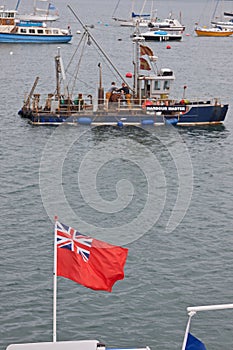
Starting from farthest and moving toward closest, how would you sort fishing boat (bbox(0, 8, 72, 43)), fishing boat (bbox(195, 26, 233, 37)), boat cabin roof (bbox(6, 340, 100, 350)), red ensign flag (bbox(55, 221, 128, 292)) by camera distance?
1. fishing boat (bbox(195, 26, 233, 37))
2. fishing boat (bbox(0, 8, 72, 43))
3. red ensign flag (bbox(55, 221, 128, 292))
4. boat cabin roof (bbox(6, 340, 100, 350))

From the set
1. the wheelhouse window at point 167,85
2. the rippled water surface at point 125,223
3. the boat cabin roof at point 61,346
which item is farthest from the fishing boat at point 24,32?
the boat cabin roof at point 61,346

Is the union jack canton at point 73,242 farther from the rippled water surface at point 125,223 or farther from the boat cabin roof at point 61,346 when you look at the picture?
the rippled water surface at point 125,223

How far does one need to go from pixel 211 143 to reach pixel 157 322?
31.7 metres

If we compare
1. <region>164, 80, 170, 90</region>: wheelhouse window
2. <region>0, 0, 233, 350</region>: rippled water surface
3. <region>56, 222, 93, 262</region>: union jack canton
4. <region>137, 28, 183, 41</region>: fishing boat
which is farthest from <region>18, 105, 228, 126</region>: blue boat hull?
<region>137, 28, 183, 41</region>: fishing boat

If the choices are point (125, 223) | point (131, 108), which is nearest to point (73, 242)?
point (125, 223)

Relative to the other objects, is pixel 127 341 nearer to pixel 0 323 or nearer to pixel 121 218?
pixel 0 323

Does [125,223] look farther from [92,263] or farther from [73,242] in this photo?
[92,263]

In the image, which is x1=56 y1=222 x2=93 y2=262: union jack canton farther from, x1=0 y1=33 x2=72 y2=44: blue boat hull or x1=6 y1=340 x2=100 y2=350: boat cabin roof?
x1=0 y1=33 x2=72 y2=44: blue boat hull

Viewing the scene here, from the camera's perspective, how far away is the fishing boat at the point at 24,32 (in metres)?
130

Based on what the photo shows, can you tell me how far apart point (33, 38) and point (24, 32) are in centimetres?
194

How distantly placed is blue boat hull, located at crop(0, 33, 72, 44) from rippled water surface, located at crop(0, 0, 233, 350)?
6211cm

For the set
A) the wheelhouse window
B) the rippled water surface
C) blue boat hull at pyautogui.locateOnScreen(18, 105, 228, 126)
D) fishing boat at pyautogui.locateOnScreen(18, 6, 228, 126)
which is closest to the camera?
the rippled water surface

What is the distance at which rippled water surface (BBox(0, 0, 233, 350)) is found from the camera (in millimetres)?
29484

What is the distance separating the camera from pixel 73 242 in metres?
20.8
